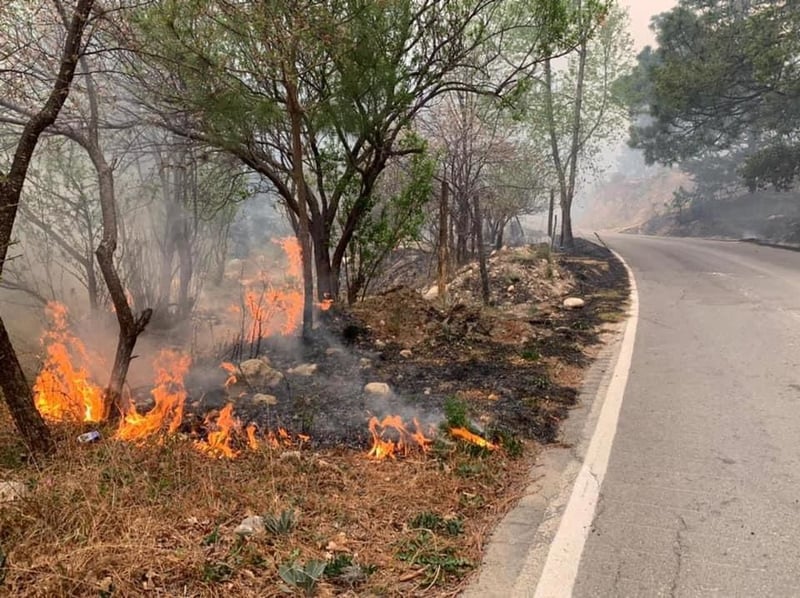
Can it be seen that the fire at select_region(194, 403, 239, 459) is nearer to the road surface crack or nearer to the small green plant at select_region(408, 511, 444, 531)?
the small green plant at select_region(408, 511, 444, 531)

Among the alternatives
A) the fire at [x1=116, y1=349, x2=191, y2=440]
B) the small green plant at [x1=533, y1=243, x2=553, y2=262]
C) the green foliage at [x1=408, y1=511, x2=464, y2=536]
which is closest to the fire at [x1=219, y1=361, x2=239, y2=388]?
the fire at [x1=116, y1=349, x2=191, y2=440]

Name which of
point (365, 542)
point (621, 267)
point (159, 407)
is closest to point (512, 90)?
point (159, 407)

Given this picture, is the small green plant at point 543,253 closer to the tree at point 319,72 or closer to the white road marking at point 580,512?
the tree at point 319,72

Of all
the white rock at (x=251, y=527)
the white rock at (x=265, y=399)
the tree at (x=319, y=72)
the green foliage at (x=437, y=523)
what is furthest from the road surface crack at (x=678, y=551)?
the tree at (x=319, y=72)

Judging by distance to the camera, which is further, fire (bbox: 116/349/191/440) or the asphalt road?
fire (bbox: 116/349/191/440)

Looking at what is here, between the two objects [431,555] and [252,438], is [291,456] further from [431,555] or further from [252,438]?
[431,555]

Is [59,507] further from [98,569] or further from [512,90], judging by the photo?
[512,90]

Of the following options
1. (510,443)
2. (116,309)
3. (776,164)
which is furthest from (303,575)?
(776,164)

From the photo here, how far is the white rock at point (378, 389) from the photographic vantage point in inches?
243

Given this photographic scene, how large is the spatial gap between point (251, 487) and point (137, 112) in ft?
21.5

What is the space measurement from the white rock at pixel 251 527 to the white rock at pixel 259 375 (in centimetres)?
293

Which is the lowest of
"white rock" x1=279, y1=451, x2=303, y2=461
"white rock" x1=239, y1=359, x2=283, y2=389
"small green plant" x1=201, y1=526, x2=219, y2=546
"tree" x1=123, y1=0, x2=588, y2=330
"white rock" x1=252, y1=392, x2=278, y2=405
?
"small green plant" x1=201, y1=526, x2=219, y2=546

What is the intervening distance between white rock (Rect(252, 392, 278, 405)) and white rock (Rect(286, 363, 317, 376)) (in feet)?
3.13

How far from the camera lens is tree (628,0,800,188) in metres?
18.8
